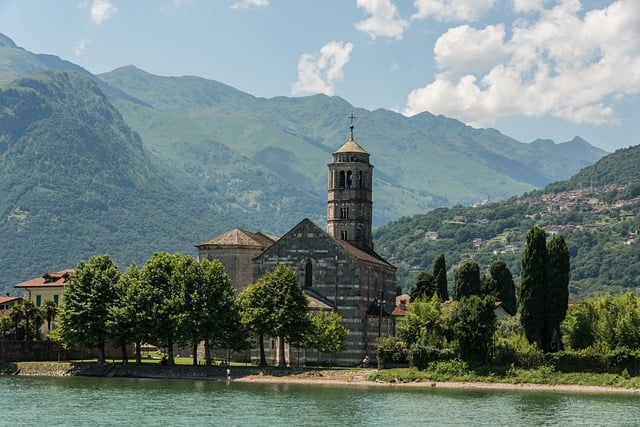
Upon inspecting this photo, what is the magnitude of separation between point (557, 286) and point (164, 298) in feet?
113

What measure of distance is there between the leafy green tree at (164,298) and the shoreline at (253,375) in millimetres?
3015

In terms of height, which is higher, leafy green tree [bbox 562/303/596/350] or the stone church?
the stone church

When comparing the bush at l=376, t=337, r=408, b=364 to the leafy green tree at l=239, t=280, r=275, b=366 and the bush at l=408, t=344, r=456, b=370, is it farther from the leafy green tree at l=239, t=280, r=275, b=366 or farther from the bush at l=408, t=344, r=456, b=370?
the leafy green tree at l=239, t=280, r=275, b=366

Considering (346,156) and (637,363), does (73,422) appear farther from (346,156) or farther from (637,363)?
(346,156)

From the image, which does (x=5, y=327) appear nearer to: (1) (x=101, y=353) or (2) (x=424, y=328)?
(1) (x=101, y=353)

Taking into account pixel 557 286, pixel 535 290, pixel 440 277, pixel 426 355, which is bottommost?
pixel 426 355

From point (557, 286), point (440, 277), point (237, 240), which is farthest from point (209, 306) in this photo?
point (440, 277)

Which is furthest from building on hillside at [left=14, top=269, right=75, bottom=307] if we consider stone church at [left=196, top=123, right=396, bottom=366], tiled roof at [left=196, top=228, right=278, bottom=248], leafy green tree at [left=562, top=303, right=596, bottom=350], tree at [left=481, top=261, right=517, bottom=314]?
leafy green tree at [left=562, top=303, right=596, bottom=350]

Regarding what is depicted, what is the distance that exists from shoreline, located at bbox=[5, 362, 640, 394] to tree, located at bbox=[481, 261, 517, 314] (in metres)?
47.0

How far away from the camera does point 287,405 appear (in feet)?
274

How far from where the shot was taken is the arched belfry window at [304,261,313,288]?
122250 millimetres

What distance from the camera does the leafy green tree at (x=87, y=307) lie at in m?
110

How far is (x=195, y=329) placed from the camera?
107375mm

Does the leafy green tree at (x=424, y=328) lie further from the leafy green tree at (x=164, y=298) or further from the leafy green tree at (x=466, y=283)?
the leafy green tree at (x=466, y=283)
